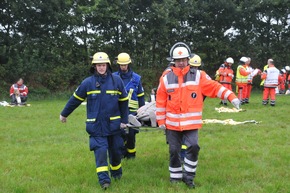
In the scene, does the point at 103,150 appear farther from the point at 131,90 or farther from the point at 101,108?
the point at 131,90

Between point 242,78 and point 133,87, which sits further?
point 242,78

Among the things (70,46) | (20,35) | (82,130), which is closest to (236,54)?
(70,46)

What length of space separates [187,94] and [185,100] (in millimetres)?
97

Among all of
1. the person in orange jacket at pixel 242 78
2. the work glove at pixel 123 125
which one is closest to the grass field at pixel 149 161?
the work glove at pixel 123 125

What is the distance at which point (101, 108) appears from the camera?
5988 mm

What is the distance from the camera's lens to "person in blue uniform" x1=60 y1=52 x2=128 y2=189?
596 centimetres

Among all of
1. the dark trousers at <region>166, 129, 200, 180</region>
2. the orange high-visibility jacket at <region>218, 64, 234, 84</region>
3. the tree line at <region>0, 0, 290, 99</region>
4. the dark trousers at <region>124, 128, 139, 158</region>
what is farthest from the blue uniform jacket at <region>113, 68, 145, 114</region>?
the tree line at <region>0, 0, 290, 99</region>

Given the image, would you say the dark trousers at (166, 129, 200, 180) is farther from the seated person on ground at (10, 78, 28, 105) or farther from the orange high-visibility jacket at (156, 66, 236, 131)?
the seated person on ground at (10, 78, 28, 105)

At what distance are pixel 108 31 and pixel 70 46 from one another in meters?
3.31

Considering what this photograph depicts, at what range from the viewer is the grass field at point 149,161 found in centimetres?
612

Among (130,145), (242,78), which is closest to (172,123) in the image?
(130,145)

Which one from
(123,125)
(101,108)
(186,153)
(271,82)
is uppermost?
(101,108)

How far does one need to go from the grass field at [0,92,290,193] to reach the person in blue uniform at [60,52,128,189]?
0.50 meters

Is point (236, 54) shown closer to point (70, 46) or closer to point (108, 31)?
point (108, 31)
